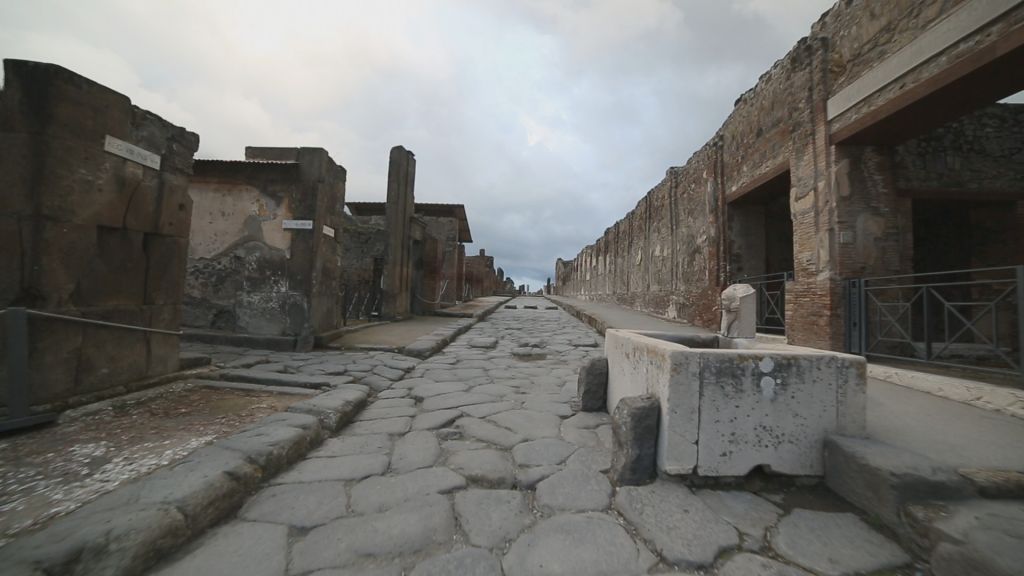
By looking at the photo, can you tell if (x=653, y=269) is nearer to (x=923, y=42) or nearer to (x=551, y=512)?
(x=923, y=42)

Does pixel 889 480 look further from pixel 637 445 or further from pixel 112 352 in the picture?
pixel 112 352

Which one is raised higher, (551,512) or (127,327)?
(127,327)

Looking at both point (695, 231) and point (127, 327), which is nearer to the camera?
point (127, 327)

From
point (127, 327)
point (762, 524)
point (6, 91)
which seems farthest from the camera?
point (127, 327)

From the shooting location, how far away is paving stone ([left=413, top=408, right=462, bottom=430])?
2.77m

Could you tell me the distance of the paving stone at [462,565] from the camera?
1352 mm

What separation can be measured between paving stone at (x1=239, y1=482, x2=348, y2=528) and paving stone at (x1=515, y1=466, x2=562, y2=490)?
2.80ft

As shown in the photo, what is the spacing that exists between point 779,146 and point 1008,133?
12.4 ft

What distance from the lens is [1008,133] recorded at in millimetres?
6348

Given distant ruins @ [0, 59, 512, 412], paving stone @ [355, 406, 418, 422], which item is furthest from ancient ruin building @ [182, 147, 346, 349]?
paving stone @ [355, 406, 418, 422]

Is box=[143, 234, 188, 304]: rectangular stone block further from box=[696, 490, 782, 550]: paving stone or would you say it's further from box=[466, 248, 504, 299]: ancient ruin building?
box=[466, 248, 504, 299]: ancient ruin building

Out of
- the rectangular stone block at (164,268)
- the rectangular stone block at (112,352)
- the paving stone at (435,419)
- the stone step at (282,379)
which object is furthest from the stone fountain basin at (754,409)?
the rectangular stone block at (164,268)

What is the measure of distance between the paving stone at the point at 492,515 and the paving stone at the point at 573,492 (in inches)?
4.4

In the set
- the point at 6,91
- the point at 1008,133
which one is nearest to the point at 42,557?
the point at 6,91
